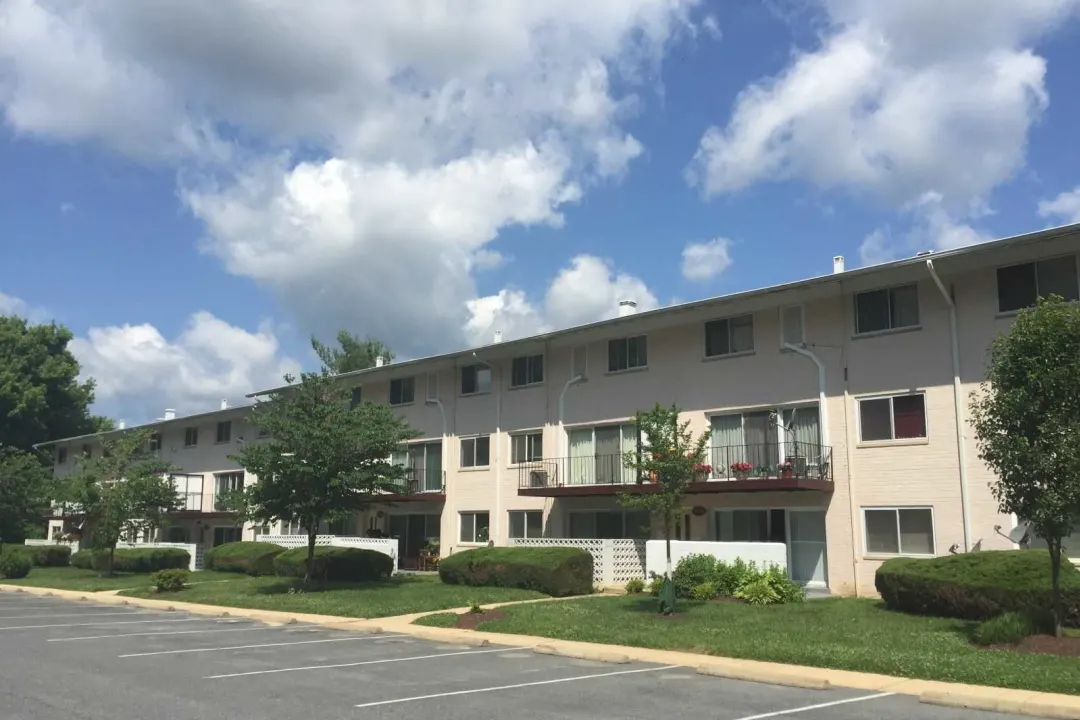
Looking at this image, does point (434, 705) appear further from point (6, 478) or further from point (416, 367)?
point (6, 478)

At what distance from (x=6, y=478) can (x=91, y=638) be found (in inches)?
1542

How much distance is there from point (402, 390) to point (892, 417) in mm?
20077

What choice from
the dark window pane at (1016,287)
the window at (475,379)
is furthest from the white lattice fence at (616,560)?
the dark window pane at (1016,287)

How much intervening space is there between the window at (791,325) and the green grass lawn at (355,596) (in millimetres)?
9410

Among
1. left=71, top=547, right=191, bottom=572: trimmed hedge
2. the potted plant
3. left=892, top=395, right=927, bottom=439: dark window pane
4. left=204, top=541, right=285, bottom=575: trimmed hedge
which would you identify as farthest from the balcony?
left=71, top=547, right=191, bottom=572: trimmed hedge

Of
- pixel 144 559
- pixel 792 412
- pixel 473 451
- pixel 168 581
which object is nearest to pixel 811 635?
pixel 792 412

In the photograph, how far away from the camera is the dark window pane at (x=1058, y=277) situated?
2034 cm

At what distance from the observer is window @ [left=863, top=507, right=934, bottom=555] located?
71.8ft

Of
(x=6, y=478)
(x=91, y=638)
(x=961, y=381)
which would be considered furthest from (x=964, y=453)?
(x=6, y=478)

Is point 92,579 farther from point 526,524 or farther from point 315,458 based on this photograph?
point 526,524

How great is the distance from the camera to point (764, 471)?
23.9 meters

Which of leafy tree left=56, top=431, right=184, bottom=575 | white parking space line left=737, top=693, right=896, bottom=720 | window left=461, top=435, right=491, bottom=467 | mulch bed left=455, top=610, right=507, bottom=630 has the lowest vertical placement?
mulch bed left=455, top=610, right=507, bottom=630

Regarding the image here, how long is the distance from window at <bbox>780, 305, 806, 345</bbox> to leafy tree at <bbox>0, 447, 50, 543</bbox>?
41.7 metres

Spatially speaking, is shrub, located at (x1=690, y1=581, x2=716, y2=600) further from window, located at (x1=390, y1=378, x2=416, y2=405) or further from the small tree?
window, located at (x1=390, y1=378, x2=416, y2=405)
